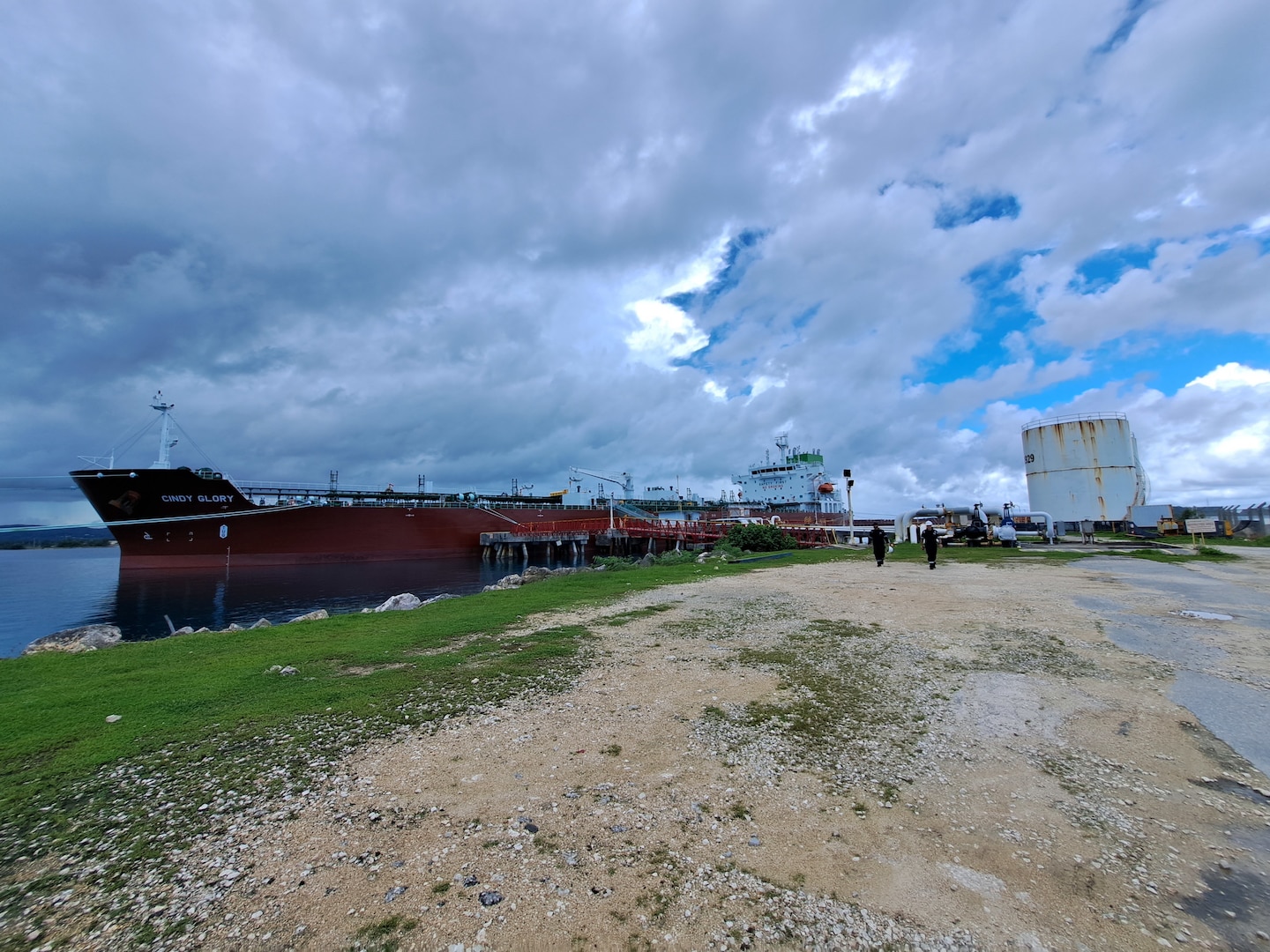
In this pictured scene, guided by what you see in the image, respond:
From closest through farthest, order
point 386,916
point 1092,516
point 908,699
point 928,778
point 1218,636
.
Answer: point 386,916 → point 928,778 → point 908,699 → point 1218,636 → point 1092,516

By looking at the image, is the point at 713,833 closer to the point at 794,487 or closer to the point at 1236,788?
the point at 1236,788

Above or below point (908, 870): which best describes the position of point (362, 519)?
above

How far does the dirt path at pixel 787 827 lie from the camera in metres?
2.29

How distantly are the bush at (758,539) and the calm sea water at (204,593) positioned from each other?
12692mm

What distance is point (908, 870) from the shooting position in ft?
8.57

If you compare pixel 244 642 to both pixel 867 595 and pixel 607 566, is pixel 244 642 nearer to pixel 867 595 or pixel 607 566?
pixel 867 595

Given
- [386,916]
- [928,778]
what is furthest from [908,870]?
[386,916]

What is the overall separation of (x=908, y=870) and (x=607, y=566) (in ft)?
67.2

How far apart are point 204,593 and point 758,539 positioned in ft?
86.7

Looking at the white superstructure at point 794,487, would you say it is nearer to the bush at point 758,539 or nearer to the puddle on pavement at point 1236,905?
the bush at point 758,539

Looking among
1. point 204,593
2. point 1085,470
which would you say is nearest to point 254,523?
point 204,593

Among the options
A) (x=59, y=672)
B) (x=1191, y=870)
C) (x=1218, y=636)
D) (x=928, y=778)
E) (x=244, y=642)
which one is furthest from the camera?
(x=244, y=642)

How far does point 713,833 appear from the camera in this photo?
2.96m

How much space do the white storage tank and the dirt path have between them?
31338 mm
